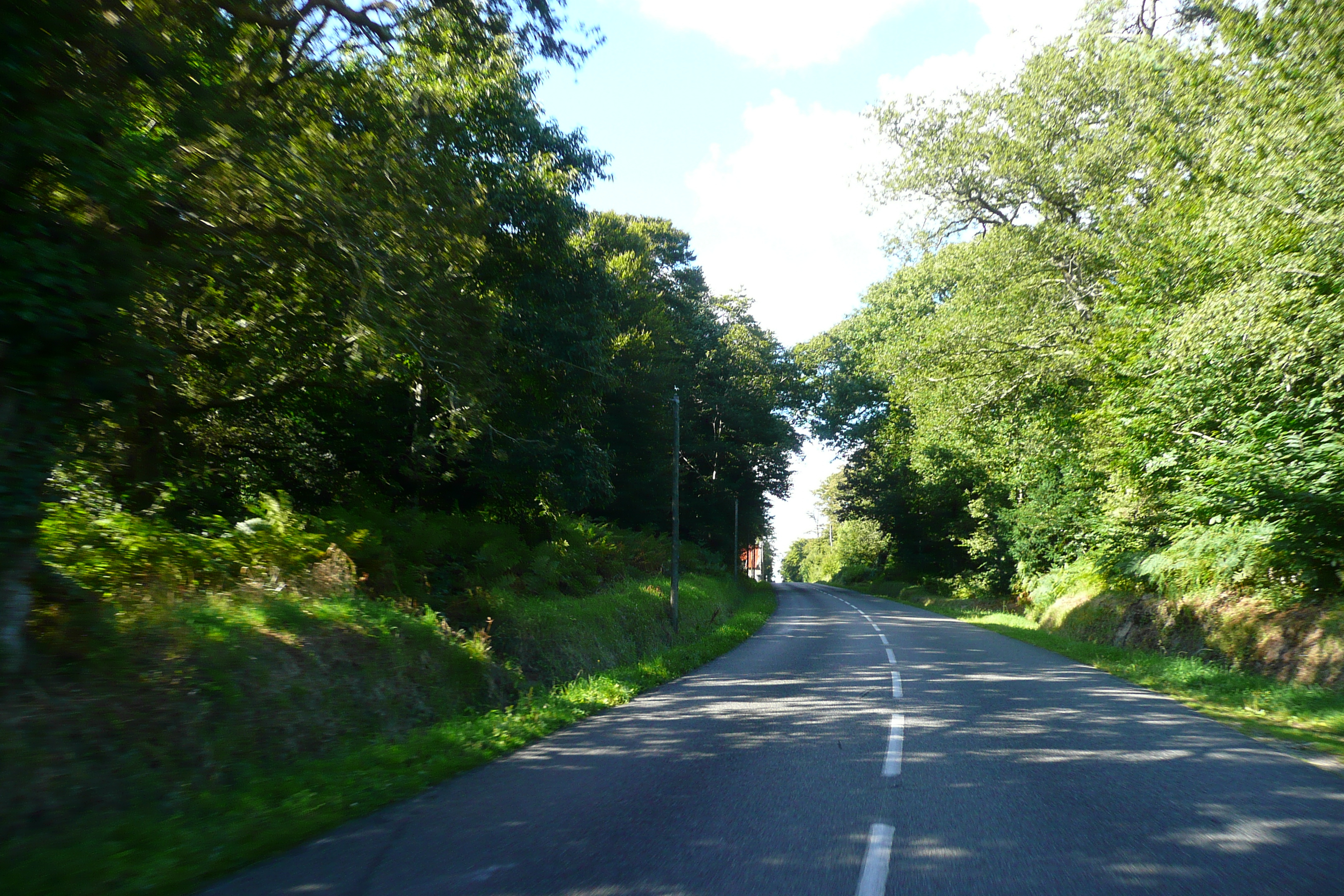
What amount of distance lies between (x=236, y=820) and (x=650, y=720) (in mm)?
4711

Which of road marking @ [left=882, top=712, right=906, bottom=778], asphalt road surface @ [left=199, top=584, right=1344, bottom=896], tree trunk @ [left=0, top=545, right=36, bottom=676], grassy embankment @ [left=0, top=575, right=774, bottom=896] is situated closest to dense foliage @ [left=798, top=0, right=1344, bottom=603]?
asphalt road surface @ [left=199, top=584, right=1344, bottom=896]

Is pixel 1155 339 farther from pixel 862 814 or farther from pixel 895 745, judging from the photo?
pixel 862 814

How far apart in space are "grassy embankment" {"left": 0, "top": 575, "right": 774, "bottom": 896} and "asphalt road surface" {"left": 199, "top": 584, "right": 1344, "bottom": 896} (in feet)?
1.74

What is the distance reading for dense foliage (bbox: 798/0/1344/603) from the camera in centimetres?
1191

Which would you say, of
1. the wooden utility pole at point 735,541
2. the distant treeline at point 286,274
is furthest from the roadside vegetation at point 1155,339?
the wooden utility pole at point 735,541

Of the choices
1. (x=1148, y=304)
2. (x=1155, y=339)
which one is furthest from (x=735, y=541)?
(x=1155, y=339)

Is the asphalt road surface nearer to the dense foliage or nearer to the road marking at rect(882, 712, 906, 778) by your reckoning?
the road marking at rect(882, 712, 906, 778)

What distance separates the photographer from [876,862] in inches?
178

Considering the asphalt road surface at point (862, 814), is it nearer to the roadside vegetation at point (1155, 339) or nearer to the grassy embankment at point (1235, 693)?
the grassy embankment at point (1235, 693)

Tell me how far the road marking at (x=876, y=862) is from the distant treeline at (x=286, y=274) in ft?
19.3

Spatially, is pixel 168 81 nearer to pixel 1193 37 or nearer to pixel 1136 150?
pixel 1136 150

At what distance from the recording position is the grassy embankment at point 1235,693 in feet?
27.4

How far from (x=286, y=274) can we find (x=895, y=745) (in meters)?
8.28

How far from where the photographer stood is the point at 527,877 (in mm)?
4367
